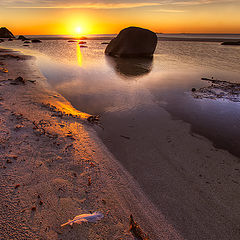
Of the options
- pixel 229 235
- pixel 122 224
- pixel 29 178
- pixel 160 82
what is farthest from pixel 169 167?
pixel 160 82

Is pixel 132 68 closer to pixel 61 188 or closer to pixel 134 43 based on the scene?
pixel 134 43

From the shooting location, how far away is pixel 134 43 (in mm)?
26328

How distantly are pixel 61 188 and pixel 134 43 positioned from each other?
90.3 feet

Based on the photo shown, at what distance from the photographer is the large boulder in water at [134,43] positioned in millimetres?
26030

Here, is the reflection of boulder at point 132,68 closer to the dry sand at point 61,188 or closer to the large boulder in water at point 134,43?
the large boulder in water at point 134,43

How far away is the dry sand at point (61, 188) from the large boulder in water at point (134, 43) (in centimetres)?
2501

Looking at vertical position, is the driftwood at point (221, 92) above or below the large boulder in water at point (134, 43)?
below

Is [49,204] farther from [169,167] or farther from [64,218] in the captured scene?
[169,167]

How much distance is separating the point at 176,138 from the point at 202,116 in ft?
8.09

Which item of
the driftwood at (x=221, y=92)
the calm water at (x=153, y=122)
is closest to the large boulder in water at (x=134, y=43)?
the calm water at (x=153, y=122)

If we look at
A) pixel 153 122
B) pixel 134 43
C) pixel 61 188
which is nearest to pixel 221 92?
pixel 153 122

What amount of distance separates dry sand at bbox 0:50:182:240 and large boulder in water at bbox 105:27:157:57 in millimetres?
25005

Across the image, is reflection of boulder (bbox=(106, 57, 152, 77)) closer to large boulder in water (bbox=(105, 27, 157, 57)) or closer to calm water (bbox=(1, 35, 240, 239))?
calm water (bbox=(1, 35, 240, 239))

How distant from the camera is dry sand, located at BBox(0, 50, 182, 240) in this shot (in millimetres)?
2260
